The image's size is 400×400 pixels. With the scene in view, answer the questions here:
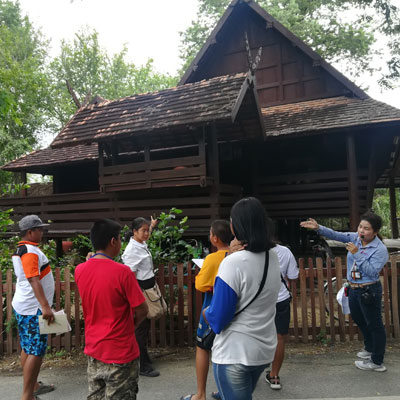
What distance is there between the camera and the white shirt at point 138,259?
160 inches

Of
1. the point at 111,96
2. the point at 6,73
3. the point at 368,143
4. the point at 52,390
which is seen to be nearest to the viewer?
the point at 52,390

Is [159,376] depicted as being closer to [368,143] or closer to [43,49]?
[368,143]

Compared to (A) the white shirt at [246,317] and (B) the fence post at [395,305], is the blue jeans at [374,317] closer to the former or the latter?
(B) the fence post at [395,305]

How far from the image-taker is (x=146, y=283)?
4.17m

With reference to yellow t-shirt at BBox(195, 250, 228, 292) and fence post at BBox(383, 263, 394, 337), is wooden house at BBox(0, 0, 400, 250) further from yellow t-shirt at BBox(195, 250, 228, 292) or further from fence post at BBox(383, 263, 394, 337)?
yellow t-shirt at BBox(195, 250, 228, 292)

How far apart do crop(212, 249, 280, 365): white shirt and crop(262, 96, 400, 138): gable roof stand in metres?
7.89

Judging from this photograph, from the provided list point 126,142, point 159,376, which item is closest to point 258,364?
point 159,376

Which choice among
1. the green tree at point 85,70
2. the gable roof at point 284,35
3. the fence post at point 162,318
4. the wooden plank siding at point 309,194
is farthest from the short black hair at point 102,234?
the green tree at point 85,70

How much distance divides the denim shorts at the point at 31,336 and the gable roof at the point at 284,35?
413 inches

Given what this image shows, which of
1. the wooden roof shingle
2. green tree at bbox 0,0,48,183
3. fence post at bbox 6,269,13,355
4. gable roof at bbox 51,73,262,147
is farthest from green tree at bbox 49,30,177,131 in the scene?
fence post at bbox 6,269,13,355

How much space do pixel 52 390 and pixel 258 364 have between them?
9.37ft

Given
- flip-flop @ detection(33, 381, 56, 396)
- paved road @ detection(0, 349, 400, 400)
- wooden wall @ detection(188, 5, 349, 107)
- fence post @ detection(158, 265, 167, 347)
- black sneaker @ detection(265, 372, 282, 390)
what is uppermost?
wooden wall @ detection(188, 5, 349, 107)

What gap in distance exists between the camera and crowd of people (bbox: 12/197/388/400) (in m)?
2.12

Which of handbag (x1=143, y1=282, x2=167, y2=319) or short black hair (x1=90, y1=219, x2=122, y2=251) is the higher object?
short black hair (x1=90, y1=219, x2=122, y2=251)
